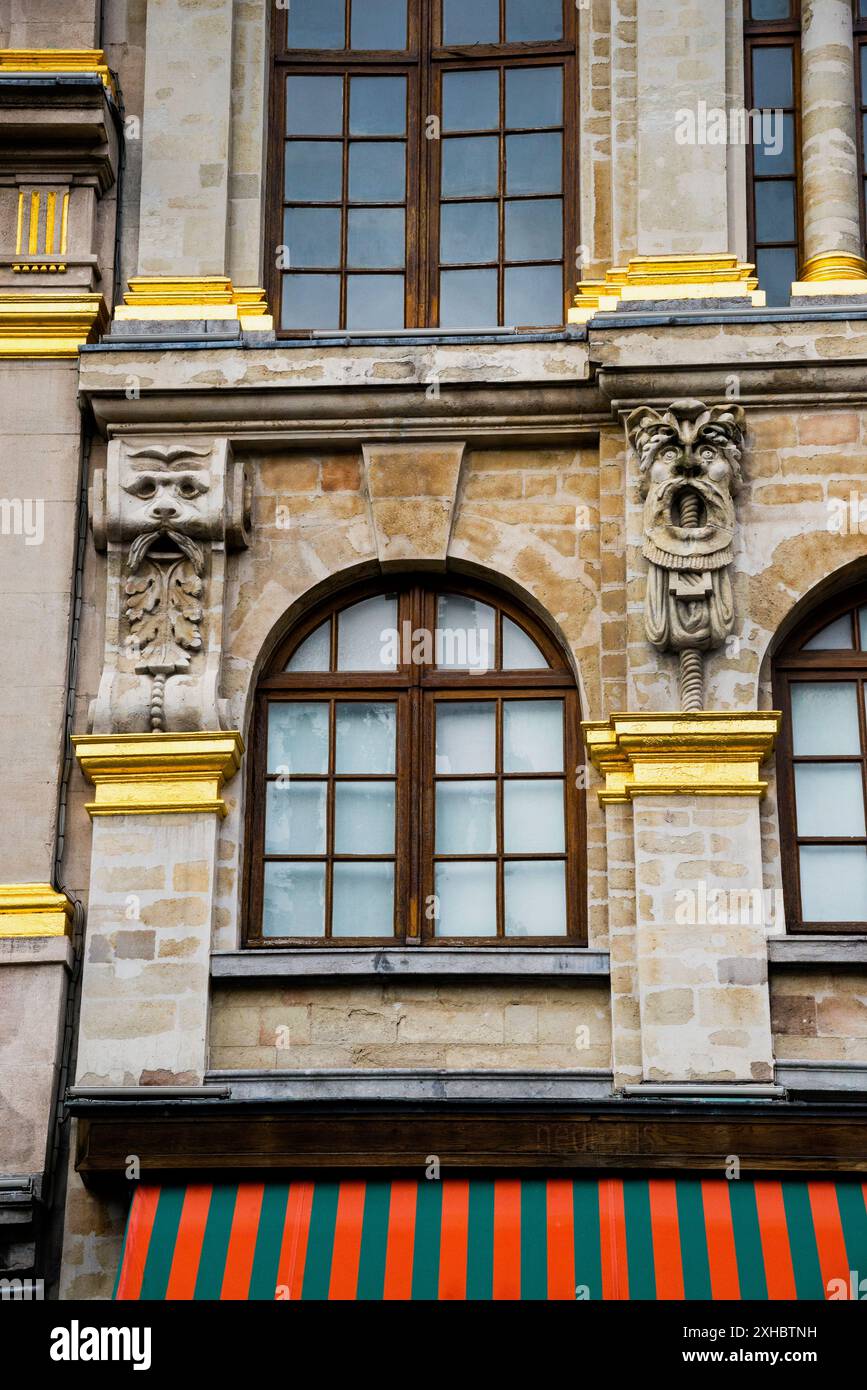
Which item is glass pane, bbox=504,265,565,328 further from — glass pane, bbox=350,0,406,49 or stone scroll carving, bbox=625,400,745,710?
glass pane, bbox=350,0,406,49

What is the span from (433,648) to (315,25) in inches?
197

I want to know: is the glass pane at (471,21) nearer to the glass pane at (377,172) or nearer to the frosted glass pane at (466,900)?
the glass pane at (377,172)

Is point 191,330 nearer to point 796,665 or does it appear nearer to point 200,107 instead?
point 200,107

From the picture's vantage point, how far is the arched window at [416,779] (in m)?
16.1

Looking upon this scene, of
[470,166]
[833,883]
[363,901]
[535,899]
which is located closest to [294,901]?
[363,901]

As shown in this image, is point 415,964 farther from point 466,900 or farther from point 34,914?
→ point 34,914

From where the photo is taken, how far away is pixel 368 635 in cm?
1695

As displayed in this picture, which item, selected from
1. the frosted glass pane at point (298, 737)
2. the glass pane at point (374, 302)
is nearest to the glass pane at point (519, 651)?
the frosted glass pane at point (298, 737)

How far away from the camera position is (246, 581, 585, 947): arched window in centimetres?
1614

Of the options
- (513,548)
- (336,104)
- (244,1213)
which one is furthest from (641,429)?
(244,1213)

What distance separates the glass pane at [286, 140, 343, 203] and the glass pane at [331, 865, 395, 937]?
507 cm

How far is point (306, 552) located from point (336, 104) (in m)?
3.66

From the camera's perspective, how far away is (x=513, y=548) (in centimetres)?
1677
